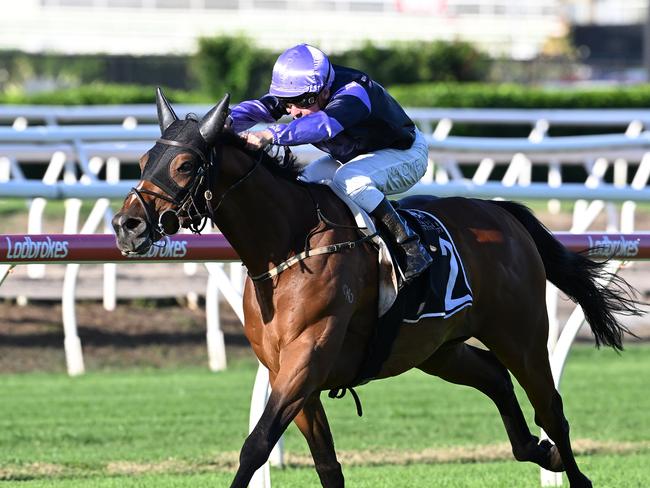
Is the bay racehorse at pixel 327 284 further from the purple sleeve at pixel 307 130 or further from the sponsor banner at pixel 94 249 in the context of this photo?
the sponsor banner at pixel 94 249

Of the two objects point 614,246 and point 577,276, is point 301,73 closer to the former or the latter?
point 577,276

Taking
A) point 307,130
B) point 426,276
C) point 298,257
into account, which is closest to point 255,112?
point 307,130

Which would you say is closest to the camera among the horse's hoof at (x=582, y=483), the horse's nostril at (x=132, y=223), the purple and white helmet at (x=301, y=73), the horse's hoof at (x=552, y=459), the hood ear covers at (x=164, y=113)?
the horse's nostril at (x=132, y=223)

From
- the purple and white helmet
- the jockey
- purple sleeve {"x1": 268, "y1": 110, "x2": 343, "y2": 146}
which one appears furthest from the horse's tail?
purple sleeve {"x1": 268, "y1": 110, "x2": 343, "y2": 146}

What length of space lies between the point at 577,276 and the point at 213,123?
214 cm

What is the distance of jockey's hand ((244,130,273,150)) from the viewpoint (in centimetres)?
487

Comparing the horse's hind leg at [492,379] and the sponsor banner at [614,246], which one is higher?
the sponsor banner at [614,246]

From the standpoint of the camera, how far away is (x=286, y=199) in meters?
5.02

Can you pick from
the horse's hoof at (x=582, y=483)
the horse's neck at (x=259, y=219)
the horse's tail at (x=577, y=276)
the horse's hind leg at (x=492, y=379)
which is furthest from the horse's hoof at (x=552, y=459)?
the horse's neck at (x=259, y=219)

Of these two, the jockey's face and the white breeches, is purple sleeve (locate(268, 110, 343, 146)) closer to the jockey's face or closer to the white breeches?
the jockey's face

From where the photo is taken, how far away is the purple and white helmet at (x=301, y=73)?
5.05 meters

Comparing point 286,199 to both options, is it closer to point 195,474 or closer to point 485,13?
point 195,474

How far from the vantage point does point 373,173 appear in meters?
5.27

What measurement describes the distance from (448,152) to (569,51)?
32.1 meters
